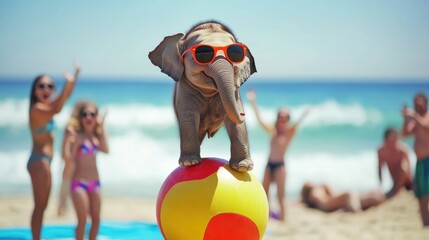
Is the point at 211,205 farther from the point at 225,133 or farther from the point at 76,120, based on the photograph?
the point at 225,133

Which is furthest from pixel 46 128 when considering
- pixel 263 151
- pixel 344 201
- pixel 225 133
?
pixel 225 133

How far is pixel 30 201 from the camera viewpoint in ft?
42.5

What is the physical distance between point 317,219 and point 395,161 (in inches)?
85.6

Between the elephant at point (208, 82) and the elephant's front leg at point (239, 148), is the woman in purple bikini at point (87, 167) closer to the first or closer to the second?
the elephant at point (208, 82)

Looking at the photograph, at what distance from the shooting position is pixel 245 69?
17.7 ft

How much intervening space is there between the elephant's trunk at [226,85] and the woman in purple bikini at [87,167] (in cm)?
270

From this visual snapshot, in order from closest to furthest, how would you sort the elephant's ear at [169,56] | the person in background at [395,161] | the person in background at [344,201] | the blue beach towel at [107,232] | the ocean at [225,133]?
the elephant's ear at [169,56] < the blue beach towel at [107,232] < the person in background at [344,201] < the person in background at [395,161] < the ocean at [225,133]

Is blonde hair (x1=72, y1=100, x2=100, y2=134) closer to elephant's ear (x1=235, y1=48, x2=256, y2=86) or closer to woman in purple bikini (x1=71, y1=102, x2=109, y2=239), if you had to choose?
woman in purple bikini (x1=71, y1=102, x2=109, y2=239)

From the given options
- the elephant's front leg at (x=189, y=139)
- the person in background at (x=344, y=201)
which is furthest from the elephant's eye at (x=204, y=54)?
the person in background at (x=344, y=201)

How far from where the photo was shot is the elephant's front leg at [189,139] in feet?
17.5

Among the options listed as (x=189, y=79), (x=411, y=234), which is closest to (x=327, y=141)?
(x=411, y=234)

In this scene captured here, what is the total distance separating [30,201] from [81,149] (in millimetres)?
6260

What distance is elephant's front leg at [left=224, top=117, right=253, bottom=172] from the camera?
5301 mm

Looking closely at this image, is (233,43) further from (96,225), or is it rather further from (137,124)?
(137,124)
